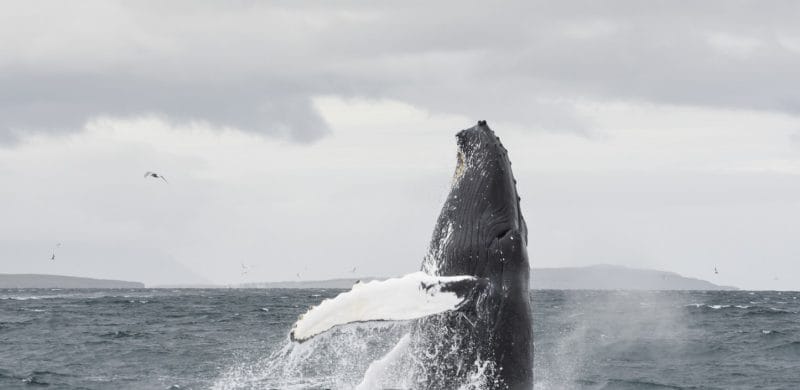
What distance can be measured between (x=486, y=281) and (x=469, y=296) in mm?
Answer: 283

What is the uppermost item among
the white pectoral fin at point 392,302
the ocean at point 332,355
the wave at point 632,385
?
the white pectoral fin at point 392,302

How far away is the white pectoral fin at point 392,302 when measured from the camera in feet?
22.6

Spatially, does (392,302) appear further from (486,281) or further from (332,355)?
(332,355)

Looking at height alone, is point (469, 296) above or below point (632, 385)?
above

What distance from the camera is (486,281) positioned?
287 inches

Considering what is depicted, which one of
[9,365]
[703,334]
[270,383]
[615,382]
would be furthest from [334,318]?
[703,334]

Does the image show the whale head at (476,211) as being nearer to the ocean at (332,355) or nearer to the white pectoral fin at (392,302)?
the white pectoral fin at (392,302)

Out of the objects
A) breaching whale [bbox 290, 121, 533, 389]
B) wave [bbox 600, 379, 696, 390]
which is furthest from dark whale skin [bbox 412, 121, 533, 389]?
wave [bbox 600, 379, 696, 390]

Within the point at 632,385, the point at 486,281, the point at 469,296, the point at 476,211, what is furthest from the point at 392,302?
the point at 632,385

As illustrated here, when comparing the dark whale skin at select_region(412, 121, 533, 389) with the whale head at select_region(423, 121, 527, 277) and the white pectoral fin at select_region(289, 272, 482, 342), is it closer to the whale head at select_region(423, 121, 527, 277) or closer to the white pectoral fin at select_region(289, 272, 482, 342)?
the whale head at select_region(423, 121, 527, 277)

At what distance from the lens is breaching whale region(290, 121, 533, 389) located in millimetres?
6977

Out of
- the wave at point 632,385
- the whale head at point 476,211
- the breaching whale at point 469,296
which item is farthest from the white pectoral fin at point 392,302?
the wave at point 632,385

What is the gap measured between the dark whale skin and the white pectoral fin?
16.5 inches

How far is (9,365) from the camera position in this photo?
22109mm
